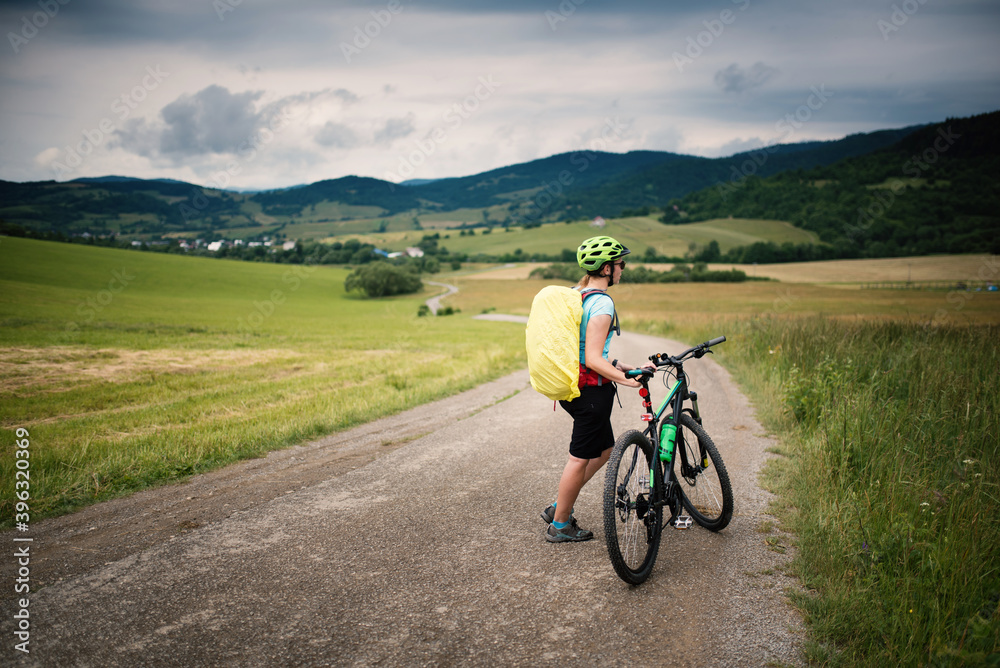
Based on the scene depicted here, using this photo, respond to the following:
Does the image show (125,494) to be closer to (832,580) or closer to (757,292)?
(832,580)

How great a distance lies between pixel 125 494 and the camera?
18.6 feet

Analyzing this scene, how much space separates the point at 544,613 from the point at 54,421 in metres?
10.7

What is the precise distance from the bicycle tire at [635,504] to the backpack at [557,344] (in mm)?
585

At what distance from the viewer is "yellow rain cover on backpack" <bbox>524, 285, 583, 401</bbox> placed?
388 cm

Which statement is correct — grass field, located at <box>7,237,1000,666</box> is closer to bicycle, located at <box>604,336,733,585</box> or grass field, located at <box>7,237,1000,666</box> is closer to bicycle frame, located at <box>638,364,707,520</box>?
bicycle, located at <box>604,336,733,585</box>

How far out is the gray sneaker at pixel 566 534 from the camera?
14.6 feet

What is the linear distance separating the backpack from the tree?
76.5 meters

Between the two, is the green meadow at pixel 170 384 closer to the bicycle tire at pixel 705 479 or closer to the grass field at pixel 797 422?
the grass field at pixel 797 422

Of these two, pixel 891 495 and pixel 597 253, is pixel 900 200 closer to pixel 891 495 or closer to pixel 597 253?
pixel 891 495

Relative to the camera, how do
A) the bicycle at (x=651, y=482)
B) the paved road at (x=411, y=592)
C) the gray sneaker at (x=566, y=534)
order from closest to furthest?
the paved road at (x=411, y=592)
the bicycle at (x=651, y=482)
the gray sneaker at (x=566, y=534)

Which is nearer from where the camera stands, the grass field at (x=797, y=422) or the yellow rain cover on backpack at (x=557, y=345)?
the grass field at (x=797, y=422)

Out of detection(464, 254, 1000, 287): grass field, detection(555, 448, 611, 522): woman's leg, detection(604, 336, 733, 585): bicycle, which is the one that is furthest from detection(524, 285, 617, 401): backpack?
detection(464, 254, 1000, 287): grass field

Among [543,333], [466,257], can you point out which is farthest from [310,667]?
[466,257]

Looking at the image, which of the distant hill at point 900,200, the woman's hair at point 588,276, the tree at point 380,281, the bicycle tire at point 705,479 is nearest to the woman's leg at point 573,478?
the bicycle tire at point 705,479
